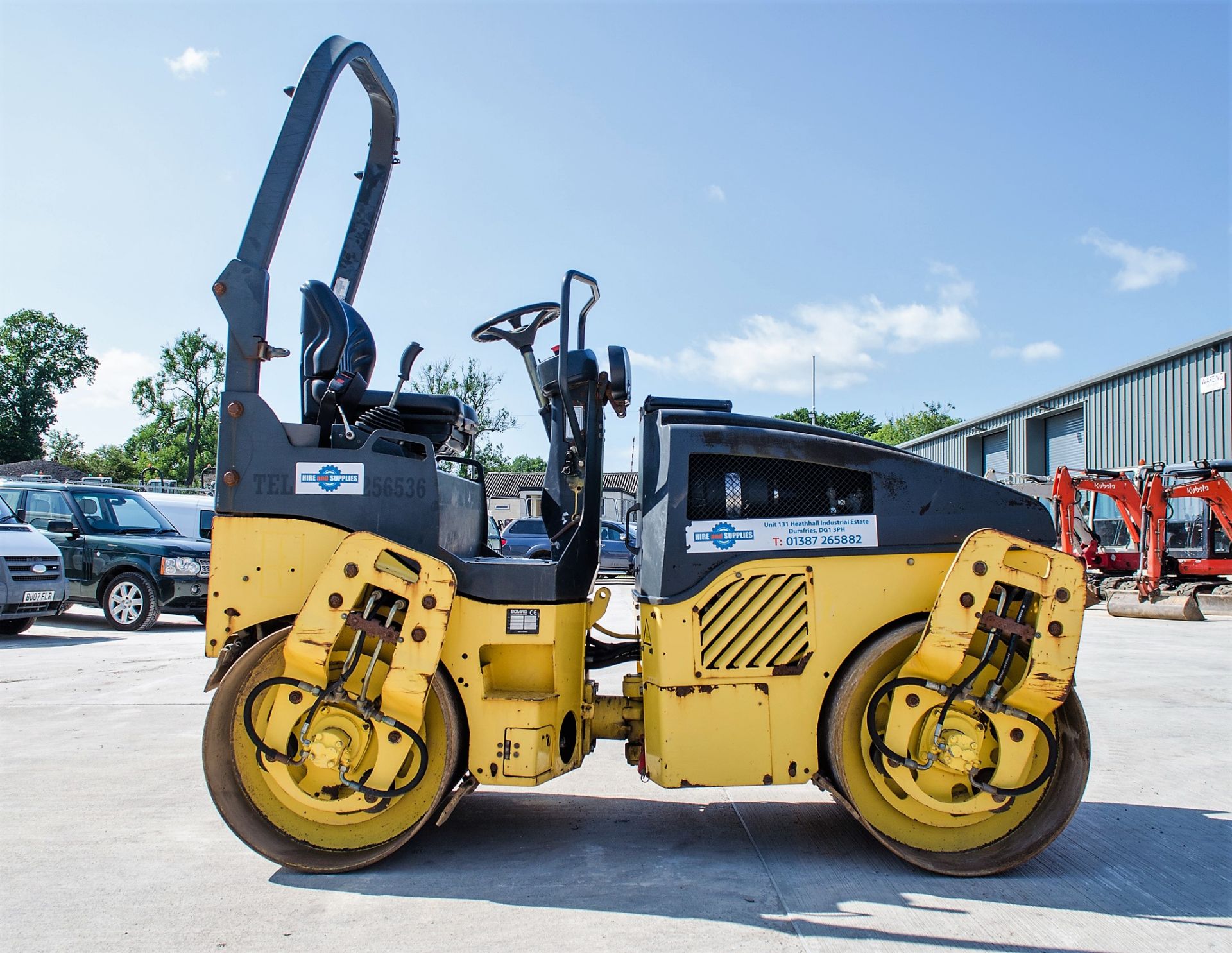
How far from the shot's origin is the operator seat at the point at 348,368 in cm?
379

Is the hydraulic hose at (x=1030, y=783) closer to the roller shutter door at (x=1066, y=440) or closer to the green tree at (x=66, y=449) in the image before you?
the roller shutter door at (x=1066, y=440)

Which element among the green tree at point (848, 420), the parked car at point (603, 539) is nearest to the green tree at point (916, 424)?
the green tree at point (848, 420)

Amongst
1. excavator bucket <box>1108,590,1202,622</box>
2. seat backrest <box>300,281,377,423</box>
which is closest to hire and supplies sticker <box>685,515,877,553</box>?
seat backrest <box>300,281,377,423</box>

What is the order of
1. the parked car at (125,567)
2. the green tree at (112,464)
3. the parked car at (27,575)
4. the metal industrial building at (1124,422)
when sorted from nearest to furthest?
the parked car at (27,575) < the parked car at (125,567) < the metal industrial building at (1124,422) < the green tree at (112,464)

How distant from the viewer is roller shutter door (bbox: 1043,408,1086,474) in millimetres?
23359

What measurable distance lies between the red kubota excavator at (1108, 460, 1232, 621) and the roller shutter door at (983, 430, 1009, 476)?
10683 mm

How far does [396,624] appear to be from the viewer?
3.32 meters

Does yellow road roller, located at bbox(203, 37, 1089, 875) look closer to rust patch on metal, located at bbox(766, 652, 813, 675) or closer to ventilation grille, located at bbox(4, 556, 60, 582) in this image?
rust patch on metal, located at bbox(766, 652, 813, 675)

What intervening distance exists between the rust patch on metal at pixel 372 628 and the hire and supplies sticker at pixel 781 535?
3.75ft

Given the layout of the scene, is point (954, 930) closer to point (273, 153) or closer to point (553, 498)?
point (553, 498)

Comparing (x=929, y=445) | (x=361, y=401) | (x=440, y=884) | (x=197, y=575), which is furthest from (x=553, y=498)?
(x=929, y=445)

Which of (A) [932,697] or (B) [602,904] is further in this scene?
(A) [932,697]

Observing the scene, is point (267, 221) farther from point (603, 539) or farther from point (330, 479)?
point (603, 539)

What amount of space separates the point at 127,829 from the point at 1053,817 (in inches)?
146
